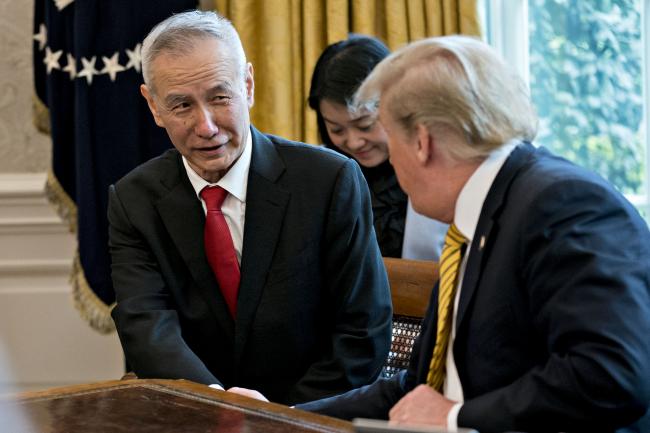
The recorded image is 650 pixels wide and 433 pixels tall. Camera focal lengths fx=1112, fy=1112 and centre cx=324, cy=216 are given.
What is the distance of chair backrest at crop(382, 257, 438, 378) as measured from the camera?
2.91m

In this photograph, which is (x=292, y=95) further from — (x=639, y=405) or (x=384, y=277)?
(x=639, y=405)

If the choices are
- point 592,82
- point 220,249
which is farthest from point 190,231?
point 592,82

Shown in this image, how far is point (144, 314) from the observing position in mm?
2701

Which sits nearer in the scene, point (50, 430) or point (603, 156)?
point (50, 430)

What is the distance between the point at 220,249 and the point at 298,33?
1809 mm

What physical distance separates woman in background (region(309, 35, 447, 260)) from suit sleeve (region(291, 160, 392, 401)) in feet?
2.53

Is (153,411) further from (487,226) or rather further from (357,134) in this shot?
(357,134)

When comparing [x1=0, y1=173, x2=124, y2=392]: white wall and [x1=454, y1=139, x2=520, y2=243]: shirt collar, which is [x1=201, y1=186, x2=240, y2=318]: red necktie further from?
[x1=0, y1=173, x2=124, y2=392]: white wall

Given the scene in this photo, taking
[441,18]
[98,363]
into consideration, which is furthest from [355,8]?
→ [98,363]

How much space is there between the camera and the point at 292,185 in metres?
2.78

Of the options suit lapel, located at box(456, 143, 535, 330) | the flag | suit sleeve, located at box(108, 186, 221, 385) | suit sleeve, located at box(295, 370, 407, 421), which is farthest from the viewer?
the flag

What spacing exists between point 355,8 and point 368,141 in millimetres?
843

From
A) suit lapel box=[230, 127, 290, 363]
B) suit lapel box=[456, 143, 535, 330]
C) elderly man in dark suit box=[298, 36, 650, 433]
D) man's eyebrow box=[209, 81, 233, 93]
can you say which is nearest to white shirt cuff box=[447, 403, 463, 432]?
elderly man in dark suit box=[298, 36, 650, 433]

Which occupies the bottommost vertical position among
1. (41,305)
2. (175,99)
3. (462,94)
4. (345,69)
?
(41,305)
